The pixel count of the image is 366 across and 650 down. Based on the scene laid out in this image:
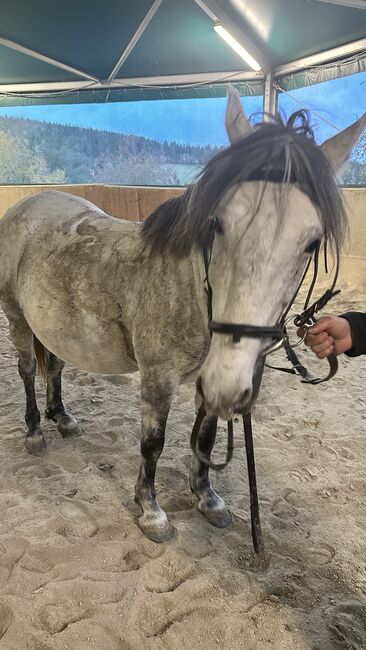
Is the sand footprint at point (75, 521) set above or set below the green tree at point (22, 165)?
below

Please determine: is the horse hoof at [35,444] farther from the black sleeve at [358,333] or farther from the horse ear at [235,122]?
the horse ear at [235,122]

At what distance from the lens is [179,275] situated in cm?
176

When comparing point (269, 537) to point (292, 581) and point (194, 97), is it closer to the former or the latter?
point (292, 581)

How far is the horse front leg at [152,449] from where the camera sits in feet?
6.14

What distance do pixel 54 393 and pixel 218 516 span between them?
145 cm

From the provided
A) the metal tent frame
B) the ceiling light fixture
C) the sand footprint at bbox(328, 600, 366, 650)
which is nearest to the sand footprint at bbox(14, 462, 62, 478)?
the sand footprint at bbox(328, 600, 366, 650)

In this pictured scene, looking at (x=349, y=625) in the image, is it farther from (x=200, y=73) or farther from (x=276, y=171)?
(x=200, y=73)

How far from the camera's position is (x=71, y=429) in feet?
9.39

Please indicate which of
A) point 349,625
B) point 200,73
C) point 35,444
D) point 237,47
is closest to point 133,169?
point 200,73

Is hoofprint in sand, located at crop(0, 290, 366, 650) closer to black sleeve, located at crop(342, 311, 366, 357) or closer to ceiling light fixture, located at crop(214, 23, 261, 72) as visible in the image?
black sleeve, located at crop(342, 311, 366, 357)

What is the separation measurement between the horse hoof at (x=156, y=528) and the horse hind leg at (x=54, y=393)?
1.00 meters

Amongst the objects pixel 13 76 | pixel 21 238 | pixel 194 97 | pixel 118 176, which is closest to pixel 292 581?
pixel 21 238

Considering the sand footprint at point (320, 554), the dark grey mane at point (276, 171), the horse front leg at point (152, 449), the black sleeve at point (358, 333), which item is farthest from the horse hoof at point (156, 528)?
the dark grey mane at point (276, 171)

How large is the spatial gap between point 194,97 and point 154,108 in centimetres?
98
